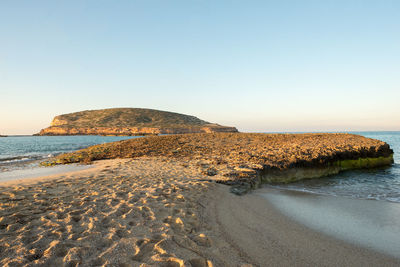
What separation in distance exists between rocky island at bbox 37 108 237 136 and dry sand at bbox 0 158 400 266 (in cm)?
9242

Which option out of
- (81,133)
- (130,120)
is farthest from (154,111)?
(81,133)

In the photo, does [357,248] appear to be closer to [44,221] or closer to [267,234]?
[267,234]

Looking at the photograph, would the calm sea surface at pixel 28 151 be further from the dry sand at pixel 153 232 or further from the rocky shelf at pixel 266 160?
the dry sand at pixel 153 232

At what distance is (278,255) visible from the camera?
11.9 feet

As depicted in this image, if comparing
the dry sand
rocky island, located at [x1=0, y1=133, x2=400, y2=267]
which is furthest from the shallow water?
the dry sand

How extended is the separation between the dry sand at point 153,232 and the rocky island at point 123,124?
3639 inches

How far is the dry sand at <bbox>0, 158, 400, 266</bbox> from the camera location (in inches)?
128

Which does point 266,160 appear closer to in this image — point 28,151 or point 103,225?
point 103,225

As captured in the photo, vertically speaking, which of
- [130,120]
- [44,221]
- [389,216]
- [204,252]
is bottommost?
[389,216]

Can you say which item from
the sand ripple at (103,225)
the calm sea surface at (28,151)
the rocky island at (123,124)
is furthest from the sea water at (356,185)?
the rocky island at (123,124)

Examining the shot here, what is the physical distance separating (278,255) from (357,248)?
1837 mm

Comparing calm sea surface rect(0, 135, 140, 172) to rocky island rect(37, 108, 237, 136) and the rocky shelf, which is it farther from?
rocky island rect(37, 108, 237, 136)

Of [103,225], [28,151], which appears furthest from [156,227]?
[28,151]

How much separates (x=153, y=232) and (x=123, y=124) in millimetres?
116607
